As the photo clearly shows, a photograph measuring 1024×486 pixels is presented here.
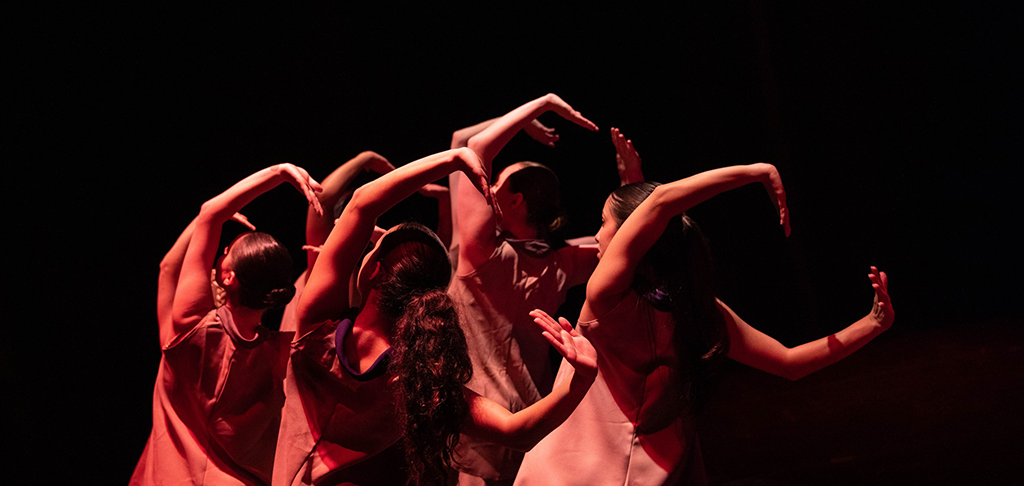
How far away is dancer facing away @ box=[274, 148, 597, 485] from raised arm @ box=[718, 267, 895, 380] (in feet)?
2.25

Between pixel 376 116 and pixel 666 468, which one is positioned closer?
pixel 666 468

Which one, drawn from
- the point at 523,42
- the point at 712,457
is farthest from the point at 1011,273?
the point at 523,42

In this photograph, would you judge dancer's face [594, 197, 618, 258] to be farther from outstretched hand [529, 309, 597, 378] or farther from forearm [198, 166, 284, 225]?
forearm [198, 166, 284, 225]

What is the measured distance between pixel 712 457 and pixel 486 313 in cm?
121

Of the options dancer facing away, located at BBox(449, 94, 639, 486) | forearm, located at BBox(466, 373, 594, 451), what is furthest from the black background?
forearm, located at BBox(466, 373, 594, 451)

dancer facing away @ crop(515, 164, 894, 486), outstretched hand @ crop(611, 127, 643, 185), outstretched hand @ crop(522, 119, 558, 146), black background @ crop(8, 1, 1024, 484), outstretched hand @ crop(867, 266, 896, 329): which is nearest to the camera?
dancer facing away @ crop(515, 164, 894, 486)

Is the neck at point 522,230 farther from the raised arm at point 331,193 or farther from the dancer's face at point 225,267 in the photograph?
the dancer's face at point 225,267

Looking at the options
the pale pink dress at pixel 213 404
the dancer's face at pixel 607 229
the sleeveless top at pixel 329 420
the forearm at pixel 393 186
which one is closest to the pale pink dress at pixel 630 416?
the dancer's face at pixel 607 229

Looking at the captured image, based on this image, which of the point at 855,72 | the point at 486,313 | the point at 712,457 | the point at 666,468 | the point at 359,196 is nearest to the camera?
the point at 359,196

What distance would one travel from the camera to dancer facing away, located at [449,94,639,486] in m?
2.22

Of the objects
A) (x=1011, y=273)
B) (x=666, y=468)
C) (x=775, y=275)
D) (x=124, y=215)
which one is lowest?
(x=1011, y=273)

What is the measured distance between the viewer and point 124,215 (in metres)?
3.51

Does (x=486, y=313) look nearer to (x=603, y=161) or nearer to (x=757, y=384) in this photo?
(x=603, y=161)

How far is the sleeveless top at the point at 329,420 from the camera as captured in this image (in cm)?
159
